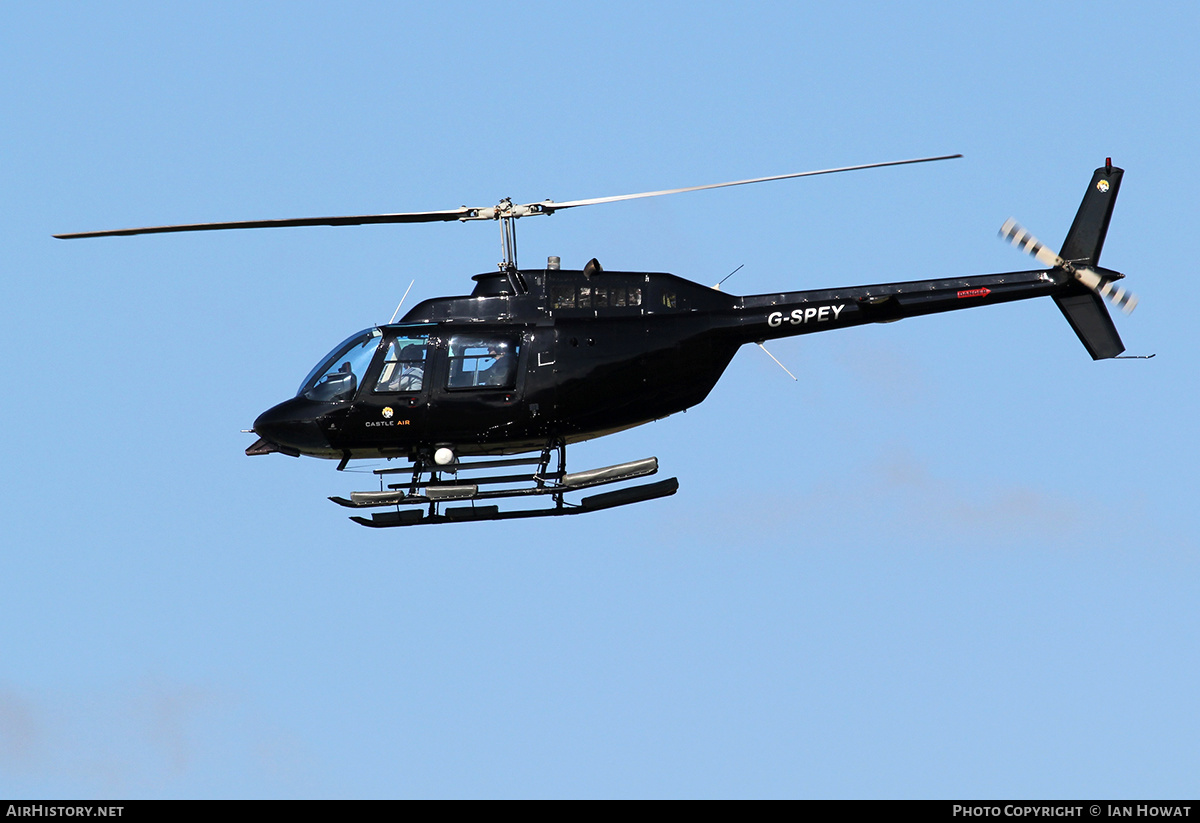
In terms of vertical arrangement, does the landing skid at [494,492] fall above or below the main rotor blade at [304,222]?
below

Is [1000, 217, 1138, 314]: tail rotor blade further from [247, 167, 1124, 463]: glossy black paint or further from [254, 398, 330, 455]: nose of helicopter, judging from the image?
[254, 398, 330, 455]: nose of helicopter

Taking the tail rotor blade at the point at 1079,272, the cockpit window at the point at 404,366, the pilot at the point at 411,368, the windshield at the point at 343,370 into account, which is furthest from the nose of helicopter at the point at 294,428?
the tail rotor blade at the point at 1079,272

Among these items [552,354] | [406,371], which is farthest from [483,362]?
[406,371]

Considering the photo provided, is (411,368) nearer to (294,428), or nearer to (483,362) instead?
(483,362)

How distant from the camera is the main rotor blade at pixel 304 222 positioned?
104 feet

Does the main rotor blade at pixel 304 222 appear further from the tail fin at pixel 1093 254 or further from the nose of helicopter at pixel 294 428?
the tail fin at pixel 1093 254

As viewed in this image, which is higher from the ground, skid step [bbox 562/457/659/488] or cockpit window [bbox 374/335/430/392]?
cockpit window [bbox 374/335/430/392]

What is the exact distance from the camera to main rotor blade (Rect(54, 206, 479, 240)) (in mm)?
31562

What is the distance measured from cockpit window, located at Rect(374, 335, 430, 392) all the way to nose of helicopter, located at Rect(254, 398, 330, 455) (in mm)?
1384

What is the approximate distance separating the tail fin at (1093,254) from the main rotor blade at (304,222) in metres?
10.7

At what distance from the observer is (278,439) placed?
33.6 meters

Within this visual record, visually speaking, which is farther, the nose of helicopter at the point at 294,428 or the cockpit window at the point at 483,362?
the nose of helicopter at the point at 294,428

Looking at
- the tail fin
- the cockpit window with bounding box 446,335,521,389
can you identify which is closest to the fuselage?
the cockpit window with bounding box 446,335,521,389
